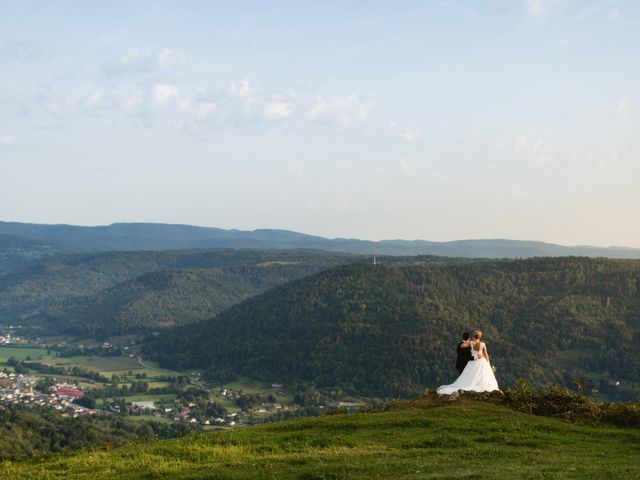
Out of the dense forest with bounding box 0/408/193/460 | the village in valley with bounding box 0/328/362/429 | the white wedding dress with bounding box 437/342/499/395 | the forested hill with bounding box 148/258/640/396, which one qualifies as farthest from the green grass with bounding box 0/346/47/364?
the white wedding dress with bounding box 437/342/499/395

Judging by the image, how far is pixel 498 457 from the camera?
18484 millimetres

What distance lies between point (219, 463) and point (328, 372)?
122 meters

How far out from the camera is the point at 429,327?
134750 mm

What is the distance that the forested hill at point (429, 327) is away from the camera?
12162cm

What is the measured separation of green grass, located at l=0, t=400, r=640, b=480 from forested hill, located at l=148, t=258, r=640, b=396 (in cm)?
9513

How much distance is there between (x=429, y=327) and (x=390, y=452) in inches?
4649

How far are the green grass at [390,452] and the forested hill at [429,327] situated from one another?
95129 millimetres

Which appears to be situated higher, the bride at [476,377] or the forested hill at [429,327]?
the bride at [476,377]

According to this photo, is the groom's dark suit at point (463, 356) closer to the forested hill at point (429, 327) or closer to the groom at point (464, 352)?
the groom at point (464, 352)

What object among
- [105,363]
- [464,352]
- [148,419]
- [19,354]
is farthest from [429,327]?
[19,354]

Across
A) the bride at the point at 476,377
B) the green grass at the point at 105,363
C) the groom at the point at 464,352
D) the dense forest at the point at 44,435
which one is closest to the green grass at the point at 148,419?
the dense forest at the point at 44,435

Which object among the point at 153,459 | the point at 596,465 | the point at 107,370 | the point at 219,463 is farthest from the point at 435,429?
the point at 107,370

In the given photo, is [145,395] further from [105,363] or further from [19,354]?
[19,354]

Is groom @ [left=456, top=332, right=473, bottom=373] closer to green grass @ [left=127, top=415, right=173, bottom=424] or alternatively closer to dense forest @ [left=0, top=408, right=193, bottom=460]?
A: dense forest @ [left=0, top=408, right=193, bottom=460]
